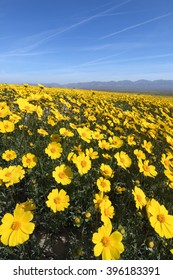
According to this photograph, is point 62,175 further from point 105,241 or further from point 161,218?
point 161,218

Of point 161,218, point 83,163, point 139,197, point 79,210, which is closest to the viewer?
point 161,218

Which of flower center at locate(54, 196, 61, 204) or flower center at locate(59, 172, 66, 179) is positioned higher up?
flower center at locate(59, 172, 66, 179)

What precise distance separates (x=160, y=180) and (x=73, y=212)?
162 cm

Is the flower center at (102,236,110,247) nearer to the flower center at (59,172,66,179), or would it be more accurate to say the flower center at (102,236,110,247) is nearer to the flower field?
the flower field

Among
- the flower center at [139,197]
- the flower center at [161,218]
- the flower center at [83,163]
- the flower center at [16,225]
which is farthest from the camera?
the flower center at [83,163]

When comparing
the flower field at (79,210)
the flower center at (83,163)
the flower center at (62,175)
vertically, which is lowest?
the flower field at (79,210)

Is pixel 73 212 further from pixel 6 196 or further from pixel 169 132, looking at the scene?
pixel 169 132

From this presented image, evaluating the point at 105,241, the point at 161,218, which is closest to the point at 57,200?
the point at 105,241

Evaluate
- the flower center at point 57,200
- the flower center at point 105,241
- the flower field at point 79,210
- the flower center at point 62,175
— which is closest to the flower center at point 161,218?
the flower field at point 79,210

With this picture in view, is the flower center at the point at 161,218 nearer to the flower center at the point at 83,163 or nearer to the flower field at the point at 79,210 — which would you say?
the flower field at the point at 79,210

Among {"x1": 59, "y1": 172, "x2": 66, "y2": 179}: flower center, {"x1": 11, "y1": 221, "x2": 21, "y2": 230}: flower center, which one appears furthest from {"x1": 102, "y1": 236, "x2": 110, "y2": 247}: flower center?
{"x1": 59, "y1": 172, "x2": 66, "y2": 179}: flower center

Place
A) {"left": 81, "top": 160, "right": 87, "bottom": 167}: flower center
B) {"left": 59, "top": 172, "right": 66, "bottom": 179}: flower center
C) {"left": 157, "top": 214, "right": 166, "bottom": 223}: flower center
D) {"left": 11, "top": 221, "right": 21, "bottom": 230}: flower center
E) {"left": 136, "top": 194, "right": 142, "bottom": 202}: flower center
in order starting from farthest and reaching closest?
1. {"left": 81, "top": 160, "right": 87, "bottom": 167}: flower center
2. {"left": 59, "top": 172, "right": 66, "bottom": 179}: flower center
3. {"left": 136, "top": 194, "right": 142, "bottom": 202}: flower center
4. {"left": 157, "top": 214, "right": 166, "bottom": 223}: flower center
5. {"left": 11, "top": 221, "right": 21, "bottom": 230}: flower center

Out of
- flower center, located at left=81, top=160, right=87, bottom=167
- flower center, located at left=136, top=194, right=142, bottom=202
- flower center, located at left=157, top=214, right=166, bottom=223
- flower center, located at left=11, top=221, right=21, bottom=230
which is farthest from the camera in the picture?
flower center, located at left=81, top=160, right=87, bottom=167

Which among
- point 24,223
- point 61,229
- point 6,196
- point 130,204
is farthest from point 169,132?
point 24,223
